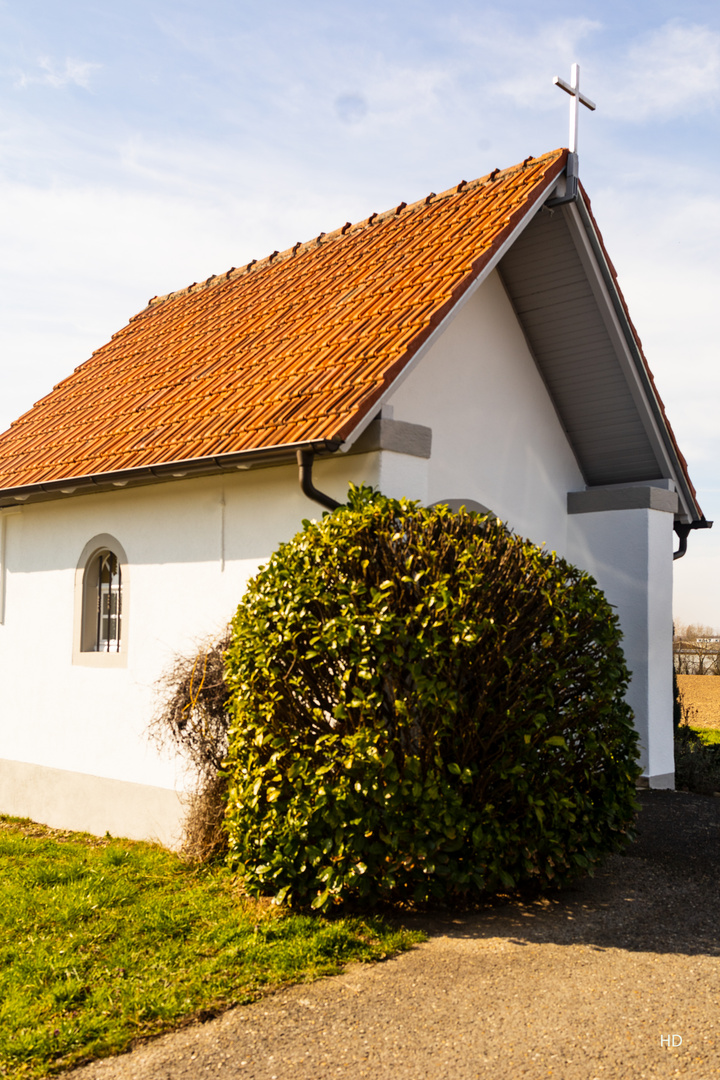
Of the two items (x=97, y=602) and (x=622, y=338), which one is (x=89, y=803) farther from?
(x=622, y=338)

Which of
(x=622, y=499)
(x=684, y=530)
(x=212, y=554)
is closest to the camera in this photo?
(x=212, y=554)

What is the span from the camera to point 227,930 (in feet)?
18.5

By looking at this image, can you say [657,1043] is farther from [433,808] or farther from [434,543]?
[434,543]

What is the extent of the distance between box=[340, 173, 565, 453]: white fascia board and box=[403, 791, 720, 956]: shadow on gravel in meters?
3.28

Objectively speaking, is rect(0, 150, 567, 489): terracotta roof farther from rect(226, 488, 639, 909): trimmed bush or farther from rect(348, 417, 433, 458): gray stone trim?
rect(226, 488, 639, 909): trimmed bush

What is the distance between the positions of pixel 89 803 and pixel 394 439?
4799mm

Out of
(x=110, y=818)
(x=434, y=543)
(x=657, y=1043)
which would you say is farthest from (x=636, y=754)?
(x=110, y=818)

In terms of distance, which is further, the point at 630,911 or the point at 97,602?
the point at 97,602

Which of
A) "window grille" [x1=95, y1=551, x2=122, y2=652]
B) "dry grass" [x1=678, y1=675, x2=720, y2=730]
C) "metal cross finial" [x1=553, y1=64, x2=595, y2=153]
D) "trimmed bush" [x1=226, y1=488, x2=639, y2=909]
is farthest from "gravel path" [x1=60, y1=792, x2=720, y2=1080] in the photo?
"dry grass" [x1=678, y1=675, x2=720, y2=730]

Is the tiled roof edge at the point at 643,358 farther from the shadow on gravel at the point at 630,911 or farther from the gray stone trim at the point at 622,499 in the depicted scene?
the shadow on gravel at the point at 630,911

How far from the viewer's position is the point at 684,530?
11.8 meters

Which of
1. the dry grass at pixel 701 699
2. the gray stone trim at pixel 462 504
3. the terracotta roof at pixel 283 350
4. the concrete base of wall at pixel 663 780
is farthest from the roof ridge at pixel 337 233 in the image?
the dry grass at pixel 701 699

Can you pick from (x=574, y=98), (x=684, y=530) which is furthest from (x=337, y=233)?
(x=684, y=530)

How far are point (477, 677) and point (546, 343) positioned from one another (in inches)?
211
